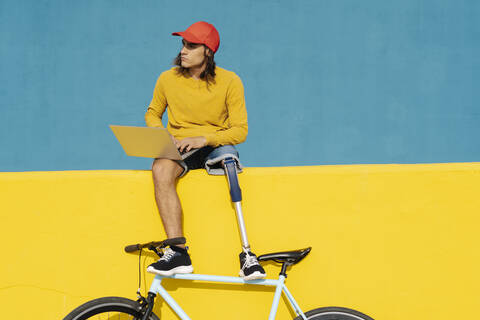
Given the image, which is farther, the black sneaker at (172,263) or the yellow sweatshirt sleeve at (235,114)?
the yellow sweatshirt sleeve at (235,114)

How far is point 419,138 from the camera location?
5141 millimetres

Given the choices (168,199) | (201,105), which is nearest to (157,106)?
(201,105)

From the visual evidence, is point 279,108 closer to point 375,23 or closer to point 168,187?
point 375,23

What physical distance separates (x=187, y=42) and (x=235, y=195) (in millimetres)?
938

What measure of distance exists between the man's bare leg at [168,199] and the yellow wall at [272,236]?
12cm

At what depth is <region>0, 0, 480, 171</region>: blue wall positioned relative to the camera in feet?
16.6

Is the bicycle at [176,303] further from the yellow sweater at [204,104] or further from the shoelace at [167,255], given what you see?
the yellow sweater at [204,104]

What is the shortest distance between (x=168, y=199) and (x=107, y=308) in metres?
0.61

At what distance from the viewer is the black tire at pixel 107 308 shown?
201 cm

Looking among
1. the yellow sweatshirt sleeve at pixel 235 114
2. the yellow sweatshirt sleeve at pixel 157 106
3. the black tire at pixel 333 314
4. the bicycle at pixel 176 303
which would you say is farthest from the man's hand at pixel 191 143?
the black tire at pixel 333 314

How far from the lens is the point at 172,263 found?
2062 millimetres

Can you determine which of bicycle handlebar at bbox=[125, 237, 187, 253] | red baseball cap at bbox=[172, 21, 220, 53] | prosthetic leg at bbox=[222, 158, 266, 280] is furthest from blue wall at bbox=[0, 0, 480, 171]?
bicycle handlebar at bbox=[125, 237, 187, 253]

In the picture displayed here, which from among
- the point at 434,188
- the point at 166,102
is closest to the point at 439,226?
the point at 434,188

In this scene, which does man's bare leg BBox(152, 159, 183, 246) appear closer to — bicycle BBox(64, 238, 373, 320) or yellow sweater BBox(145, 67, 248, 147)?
bicycle BBox(64, 238, 373, 320)
